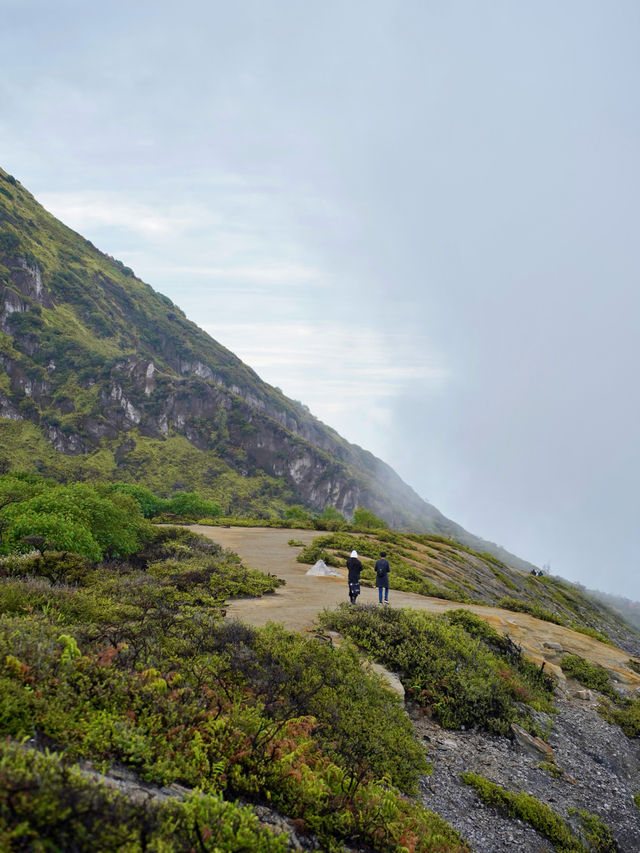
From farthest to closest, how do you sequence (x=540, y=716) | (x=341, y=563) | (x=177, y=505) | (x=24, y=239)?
(x=24, y=239) < (x=177, y=505) < (x=341, y=563) < (x=540, y=716)

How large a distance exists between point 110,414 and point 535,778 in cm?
13031

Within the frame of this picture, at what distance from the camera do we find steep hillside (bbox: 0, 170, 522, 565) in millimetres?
111188

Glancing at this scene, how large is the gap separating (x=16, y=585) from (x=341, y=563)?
17427 mm

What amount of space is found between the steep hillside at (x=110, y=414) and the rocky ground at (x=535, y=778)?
315ft

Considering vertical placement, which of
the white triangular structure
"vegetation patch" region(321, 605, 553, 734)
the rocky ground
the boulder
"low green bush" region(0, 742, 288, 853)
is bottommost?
the white triangular structure

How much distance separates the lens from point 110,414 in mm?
123250

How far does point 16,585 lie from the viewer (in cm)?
863

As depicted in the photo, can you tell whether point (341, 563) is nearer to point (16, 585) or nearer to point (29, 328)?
point (16, 585)

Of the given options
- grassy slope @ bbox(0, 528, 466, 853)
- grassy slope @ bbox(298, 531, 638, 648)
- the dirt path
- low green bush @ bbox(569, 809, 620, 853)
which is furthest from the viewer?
grassy slope @ bbox(298, 531, 638, 648)

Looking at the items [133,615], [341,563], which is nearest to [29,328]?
[341,563]

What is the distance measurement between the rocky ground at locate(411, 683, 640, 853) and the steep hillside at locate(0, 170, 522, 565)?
9587 centimetres

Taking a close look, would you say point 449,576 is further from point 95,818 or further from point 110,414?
point 110,414

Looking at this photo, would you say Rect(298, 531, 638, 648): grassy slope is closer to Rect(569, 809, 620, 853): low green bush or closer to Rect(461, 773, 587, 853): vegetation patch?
Rect(569, 809, 620, 853): low green bush

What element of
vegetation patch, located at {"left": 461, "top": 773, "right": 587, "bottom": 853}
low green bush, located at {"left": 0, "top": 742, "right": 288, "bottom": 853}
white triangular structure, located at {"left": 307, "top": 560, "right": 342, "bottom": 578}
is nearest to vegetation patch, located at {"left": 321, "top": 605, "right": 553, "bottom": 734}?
vegetation patch, located at {"left": 461, "top": 773, "right": 587, "bottom": 853}
